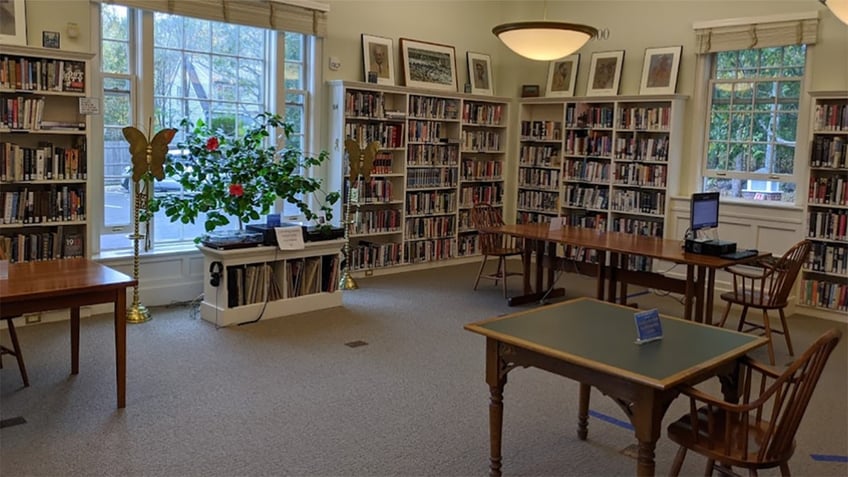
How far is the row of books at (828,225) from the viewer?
6.45 m

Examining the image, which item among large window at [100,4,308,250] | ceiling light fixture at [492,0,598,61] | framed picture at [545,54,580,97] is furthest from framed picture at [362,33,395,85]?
ceiling light fixture at [492,0,598,61]

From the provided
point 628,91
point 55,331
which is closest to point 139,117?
point 55,331

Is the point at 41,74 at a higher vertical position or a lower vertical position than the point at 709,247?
higher

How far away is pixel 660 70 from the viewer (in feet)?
25.4

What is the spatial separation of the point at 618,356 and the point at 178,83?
16.6 ft

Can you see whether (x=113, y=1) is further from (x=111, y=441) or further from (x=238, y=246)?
(x=111, y=441)

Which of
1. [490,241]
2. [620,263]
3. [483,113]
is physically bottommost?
[620,263]

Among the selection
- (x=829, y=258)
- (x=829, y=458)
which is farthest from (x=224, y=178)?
(x=829, y=258)

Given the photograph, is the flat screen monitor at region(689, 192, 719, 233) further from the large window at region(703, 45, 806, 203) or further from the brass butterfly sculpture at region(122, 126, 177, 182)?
the brass butterfly sculpture at region(122, 126, 177, 182)

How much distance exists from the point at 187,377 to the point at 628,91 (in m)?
5.69

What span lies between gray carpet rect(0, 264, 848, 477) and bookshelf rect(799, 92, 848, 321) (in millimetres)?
901

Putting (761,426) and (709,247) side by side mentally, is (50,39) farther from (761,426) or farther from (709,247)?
(761,426)

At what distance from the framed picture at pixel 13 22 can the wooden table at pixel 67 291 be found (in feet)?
7.04

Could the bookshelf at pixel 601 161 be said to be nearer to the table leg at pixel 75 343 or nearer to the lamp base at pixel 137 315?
the lamp base at pixel 137 315
